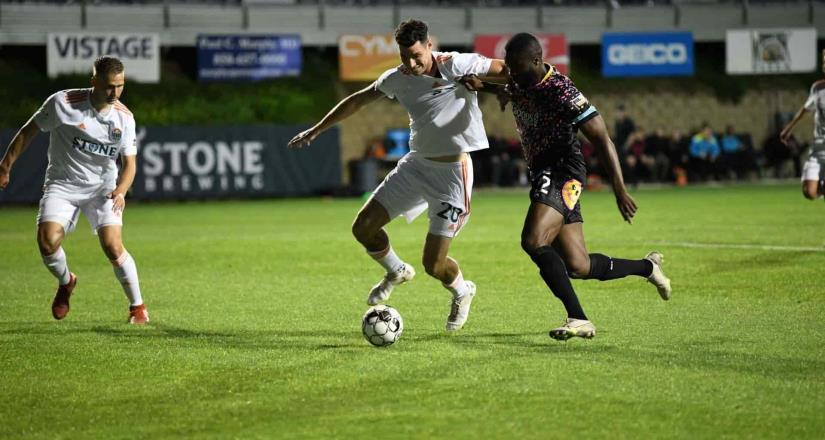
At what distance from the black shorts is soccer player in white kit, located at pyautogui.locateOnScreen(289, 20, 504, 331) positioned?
635mm

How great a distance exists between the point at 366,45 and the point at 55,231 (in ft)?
88.1

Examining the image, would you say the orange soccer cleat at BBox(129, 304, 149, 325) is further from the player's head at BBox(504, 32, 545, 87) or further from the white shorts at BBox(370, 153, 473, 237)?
the player's head at BBox(504, 32, 545, 87)

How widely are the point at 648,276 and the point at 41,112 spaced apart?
4931 mm

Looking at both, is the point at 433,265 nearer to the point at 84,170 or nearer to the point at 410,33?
the point at 410,33

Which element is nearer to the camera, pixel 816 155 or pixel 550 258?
pixel 550 258

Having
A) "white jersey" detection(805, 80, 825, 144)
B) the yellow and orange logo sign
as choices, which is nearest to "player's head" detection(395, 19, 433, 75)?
"white jersey" detection(805, 80, 825, 144)

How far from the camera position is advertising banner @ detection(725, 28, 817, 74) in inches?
1492

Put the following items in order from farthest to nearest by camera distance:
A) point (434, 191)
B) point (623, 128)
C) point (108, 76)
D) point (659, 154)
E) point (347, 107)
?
point (659, 154) < point (623, 128) < point (108, 76) < point (347, 107) < point (434, 191)

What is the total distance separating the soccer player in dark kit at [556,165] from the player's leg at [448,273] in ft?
2.45

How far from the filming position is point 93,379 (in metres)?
7.11

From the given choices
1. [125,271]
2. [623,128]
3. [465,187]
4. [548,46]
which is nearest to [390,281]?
[465,187]

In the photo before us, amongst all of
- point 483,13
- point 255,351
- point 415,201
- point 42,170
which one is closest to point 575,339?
point 415,201

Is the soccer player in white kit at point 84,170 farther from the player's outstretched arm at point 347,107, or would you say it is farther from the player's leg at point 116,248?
the player's outstretched arm at point 347,107

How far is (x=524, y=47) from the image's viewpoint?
7930 millimetres
